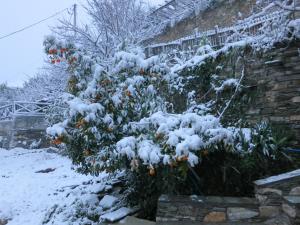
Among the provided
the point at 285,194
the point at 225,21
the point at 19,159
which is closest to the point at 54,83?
the point at 19,159

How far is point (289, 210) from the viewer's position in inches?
154

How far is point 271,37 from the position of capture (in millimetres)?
5457

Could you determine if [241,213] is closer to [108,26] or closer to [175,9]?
[108,26]

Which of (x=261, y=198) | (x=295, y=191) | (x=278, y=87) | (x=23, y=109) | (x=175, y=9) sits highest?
(x=175, y=9)

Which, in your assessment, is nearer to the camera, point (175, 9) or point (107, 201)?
point (107, 201)

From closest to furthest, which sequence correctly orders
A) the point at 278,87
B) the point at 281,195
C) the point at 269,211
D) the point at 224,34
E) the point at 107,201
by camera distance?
the point at 281,195 → the point at 269,211 → the point at 278,87 → the point at 107,201 → the point at 224,34

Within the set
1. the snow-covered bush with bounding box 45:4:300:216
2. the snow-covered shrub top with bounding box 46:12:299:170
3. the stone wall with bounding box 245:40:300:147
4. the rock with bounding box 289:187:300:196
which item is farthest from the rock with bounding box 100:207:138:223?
the stone wall with bounding box 245:40:300:147

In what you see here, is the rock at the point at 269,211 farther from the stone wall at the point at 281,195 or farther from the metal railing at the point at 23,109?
the metal railing at the point at 23,109

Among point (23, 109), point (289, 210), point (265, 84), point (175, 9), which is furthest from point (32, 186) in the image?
point (175, 9)

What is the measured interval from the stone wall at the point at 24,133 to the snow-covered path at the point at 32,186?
199 centimetres

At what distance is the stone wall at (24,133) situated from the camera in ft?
45.2

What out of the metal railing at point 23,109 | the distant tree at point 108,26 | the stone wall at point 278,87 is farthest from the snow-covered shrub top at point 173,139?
the metal railing at point 23,109

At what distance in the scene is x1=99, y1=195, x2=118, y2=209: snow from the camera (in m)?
5.65

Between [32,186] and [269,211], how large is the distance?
18.1 feet
